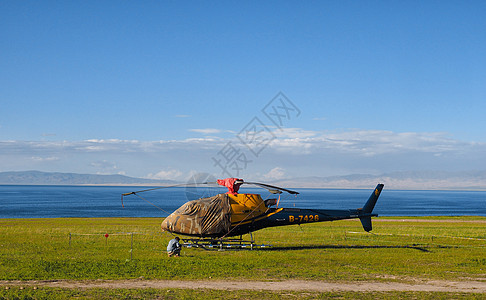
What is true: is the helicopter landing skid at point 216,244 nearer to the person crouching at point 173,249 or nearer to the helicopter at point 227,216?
the helicopter at point 227,216

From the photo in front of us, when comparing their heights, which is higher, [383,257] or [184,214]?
[184,214]

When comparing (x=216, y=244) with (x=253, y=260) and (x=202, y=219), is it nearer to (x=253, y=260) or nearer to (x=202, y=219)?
(x=202, y=219)

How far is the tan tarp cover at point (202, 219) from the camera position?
2762cm

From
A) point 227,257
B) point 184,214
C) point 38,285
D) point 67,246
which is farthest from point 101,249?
point 38,285

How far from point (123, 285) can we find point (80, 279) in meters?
2.31

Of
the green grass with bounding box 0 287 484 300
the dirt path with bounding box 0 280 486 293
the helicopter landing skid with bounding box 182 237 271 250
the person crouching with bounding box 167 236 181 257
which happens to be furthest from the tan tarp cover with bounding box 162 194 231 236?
the green grass with bounding box 0 287 484 300

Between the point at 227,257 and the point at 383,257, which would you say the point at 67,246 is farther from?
the point at 383,257

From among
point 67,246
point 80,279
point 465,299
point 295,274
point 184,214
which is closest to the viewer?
point 465,299

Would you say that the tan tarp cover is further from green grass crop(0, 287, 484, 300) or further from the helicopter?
green grass crop(0, 287, 484, 300)

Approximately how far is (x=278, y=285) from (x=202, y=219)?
9934 millimetres

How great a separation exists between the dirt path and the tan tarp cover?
840 cm

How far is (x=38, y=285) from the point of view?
17906mm

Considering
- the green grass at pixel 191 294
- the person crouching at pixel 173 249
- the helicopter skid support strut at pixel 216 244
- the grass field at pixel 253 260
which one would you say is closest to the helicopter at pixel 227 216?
the helicopter skid support strut at pixel 216 244

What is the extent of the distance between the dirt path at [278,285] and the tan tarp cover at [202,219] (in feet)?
27.6
